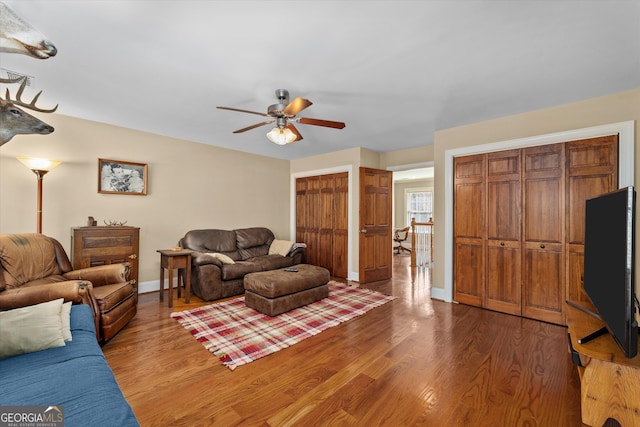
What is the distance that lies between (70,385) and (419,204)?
9.52 m

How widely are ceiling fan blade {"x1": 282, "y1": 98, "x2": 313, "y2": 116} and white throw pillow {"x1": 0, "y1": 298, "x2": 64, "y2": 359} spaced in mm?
2184

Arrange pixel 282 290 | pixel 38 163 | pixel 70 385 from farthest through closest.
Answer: pixel 282 290 < pixel 38 163 < pixel 70 385

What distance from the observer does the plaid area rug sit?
2381mm

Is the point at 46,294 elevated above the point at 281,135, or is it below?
below

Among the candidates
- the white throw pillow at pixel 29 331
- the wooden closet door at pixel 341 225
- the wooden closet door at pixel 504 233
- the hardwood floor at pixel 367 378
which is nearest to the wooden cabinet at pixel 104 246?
the hardwood floor at pixel 367 378

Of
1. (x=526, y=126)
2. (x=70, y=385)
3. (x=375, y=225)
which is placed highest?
(x=526, y=126)

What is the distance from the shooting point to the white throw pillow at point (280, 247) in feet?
16.2

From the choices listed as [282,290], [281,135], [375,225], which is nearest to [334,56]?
[281,135]

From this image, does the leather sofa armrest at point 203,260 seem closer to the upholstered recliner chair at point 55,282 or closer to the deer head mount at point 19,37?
the upholstered recliner chair at point 55,282

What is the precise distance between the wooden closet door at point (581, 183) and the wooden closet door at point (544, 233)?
0.06 meters

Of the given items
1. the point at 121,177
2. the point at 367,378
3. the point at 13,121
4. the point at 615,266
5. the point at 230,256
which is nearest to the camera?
the point at 615,266

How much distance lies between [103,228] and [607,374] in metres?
4.74

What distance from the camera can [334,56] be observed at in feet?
6.83

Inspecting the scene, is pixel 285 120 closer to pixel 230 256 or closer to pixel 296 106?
pixel 296 106
